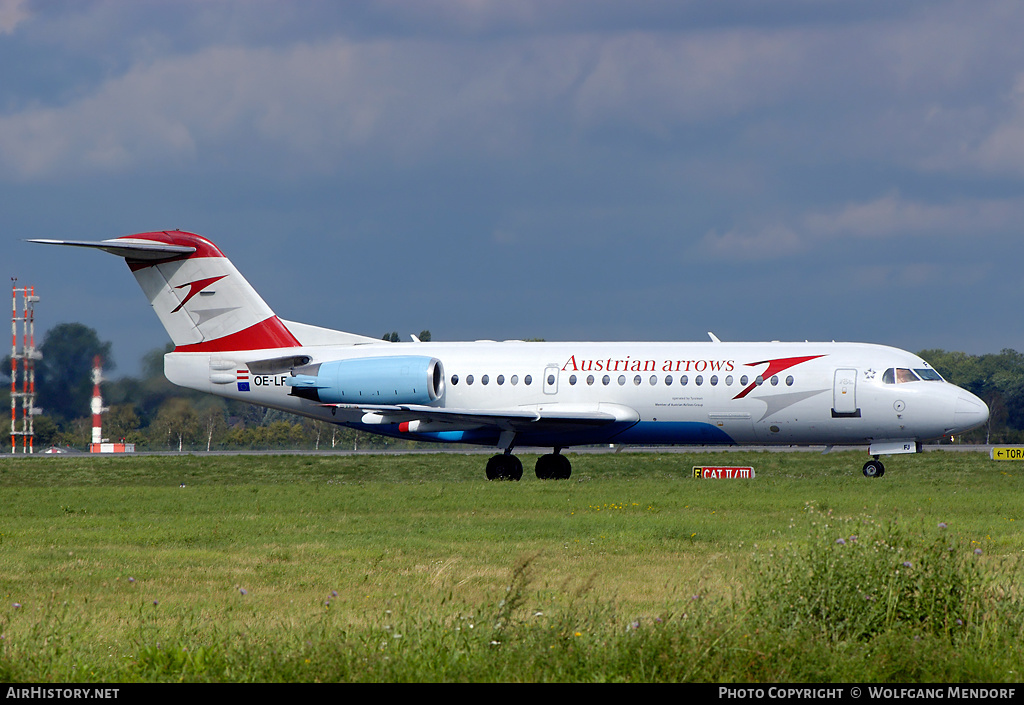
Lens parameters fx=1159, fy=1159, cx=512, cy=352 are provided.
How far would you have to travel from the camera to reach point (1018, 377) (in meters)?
105

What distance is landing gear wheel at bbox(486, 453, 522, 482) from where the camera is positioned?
29.8 meters

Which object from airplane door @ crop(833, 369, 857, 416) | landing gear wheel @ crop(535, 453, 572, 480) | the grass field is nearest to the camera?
the grass field

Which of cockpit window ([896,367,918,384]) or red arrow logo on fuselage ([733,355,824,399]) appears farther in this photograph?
red arrow logo on fuselage ([733,355,824,399])

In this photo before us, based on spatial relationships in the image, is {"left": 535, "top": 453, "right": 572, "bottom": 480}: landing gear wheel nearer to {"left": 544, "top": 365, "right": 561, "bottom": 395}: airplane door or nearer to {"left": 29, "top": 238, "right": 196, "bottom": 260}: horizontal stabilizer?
{"left": 544, "top": 365, "right": 561, "bottom": 395}: airplane door

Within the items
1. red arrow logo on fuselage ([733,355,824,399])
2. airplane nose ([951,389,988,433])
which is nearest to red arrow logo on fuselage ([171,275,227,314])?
red arrow logo on fuselage ([733,355,824,399])

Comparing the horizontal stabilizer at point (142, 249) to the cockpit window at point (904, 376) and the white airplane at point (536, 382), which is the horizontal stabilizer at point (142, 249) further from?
the cockpit window at point (904, 376)

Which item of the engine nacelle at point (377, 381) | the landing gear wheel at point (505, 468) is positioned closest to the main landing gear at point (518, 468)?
the landing gear wheel at point (505, 468)

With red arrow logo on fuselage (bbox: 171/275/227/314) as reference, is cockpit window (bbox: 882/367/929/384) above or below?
below

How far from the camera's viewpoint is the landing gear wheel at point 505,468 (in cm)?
2983

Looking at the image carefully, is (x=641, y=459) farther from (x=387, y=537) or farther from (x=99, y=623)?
(x=99, y=623)

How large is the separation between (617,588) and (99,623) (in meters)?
4.60

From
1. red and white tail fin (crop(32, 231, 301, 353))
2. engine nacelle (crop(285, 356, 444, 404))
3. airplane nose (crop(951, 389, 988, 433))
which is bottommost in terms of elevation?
airplane nose (crop(951, 389, 988, 433))

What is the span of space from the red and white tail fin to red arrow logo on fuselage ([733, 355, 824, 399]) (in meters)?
12.8

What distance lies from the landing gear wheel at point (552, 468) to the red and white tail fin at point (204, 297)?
7.96 meters
